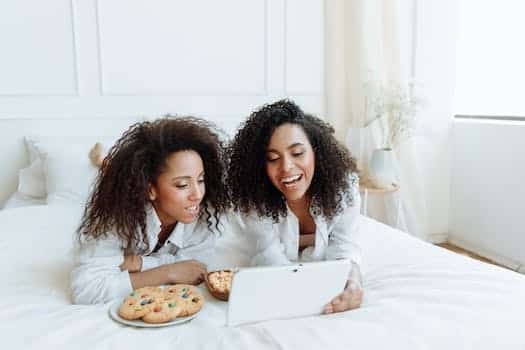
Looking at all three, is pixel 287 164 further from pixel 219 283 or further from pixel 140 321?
pixel 140 321

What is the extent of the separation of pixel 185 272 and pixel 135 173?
311mm

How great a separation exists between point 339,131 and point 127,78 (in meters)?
1.42

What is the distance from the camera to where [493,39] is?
326 cm

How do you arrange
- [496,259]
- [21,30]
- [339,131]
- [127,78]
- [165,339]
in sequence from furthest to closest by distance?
[339,131]
[496,259]
[127,78]
[21,30]
[165,339]

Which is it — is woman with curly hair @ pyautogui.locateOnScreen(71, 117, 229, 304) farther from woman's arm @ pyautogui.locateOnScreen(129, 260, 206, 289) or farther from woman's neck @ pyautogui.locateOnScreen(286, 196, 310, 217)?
woman's neck @ pyautogui.locateOnScreen(286, 196, 310, 217)

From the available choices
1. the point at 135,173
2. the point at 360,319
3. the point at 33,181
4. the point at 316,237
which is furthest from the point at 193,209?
the point at 33,181

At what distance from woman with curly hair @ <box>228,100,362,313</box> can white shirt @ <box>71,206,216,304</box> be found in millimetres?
179

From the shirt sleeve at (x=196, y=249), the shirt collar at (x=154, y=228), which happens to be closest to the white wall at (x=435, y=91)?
the shirt sleeve at (x=196, y=249)

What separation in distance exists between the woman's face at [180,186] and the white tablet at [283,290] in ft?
1.07

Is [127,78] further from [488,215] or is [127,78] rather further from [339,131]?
[488,215]

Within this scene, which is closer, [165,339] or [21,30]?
[165,339]

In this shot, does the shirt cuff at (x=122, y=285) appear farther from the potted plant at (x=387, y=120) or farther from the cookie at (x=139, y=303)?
the potted plant at (x=387, y=120)

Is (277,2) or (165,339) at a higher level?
(277,2)

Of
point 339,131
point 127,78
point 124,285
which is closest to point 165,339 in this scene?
point 124,285
